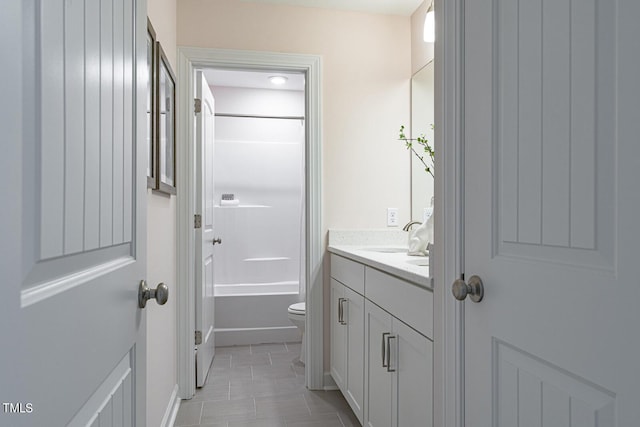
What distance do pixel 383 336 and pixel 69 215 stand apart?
135 cm

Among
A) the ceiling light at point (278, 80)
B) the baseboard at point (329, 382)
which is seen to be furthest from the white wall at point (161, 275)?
the ceiling light at point (278, 80)

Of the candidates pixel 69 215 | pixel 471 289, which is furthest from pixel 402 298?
pixel 69 215

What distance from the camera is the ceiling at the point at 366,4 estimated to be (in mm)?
2666

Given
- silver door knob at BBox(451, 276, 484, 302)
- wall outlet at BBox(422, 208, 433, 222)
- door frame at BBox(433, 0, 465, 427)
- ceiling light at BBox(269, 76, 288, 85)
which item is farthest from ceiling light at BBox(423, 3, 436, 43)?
ceiling light at BBox(269, 76, 288, 85)

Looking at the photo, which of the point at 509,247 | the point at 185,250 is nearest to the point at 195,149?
the point at 185,250

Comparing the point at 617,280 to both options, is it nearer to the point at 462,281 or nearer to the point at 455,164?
the point at 462,281

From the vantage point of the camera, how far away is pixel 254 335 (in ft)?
12.5

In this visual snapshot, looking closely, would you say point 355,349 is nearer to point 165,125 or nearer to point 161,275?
point 161,275

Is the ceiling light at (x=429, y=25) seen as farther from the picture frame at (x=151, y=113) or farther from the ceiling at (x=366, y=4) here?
the picture frame at (x=151, y=113)

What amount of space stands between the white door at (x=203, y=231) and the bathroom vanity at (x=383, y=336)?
843mm

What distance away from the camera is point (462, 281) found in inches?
39.9

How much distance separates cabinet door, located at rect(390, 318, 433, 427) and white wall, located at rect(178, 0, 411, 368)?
3.72 ft

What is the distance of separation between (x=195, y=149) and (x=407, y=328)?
70.0 inches

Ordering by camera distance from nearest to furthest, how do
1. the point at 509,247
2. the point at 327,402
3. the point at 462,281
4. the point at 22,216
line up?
the point at 22,216 → the point at 509,247 → the point at 462,281 → the point at 327,402
